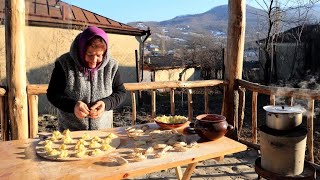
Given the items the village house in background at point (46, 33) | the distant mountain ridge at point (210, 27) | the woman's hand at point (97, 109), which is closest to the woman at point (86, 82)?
the woman's hand at point (97, 109)

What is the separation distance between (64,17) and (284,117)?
9201mm

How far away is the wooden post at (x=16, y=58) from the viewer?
3383mm

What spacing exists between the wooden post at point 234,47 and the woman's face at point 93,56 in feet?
8.11

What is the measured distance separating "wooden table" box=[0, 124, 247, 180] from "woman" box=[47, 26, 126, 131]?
402mm

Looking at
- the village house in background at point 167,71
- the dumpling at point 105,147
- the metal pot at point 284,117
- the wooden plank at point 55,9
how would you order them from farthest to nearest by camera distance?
the village house in background at point 167,71 → the wooden plank at point 55,9 → the metal pot at point 284,117 → the dumpling at point 105,147

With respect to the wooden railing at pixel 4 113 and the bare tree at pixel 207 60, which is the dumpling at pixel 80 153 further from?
the bare tree at pixel 207 60

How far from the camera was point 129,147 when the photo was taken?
1.90 m

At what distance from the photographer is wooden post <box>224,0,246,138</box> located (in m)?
4.26

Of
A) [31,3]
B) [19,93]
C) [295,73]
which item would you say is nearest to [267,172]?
[19,93]

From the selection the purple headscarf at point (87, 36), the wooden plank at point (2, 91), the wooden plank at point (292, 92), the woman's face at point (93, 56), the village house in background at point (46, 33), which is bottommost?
the wooden plank at point (292, 92)

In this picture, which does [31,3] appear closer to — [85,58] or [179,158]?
[85,58]

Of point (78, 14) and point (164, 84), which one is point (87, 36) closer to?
point (164, 84)

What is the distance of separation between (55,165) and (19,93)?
80.3 inches

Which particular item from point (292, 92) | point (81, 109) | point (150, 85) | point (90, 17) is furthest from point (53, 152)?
point (90, 17)
